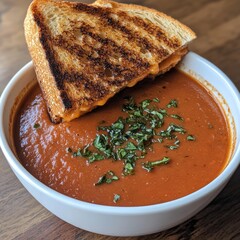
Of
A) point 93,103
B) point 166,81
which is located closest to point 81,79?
point 93,103

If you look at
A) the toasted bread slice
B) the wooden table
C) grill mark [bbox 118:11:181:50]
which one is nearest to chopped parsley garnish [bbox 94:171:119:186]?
the wooden table

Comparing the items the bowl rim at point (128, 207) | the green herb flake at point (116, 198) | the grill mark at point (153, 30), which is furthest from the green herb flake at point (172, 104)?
the green herb flake at point (116, 198)

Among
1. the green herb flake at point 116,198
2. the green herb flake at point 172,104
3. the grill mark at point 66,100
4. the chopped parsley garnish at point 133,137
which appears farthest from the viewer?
the green herb flake at point 172,104

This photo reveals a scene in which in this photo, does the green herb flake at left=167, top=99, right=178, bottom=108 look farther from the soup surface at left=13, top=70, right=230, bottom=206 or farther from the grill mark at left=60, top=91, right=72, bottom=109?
the grill mark at left=60, top=91, right=72, bottom=109

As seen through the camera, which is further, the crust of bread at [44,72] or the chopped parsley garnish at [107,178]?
the crust of bread at [44,72]

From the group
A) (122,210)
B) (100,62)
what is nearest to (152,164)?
(122,210)

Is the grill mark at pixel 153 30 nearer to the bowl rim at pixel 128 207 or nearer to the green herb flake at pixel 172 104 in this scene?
the green herb flake at pixel 172 104
